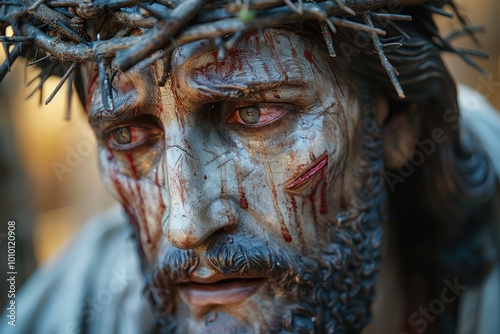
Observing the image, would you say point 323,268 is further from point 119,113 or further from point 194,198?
point 119,113

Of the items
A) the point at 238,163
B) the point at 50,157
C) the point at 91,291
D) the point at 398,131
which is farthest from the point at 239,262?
the point at 50,157

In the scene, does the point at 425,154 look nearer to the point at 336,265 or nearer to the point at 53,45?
the point at 336,265

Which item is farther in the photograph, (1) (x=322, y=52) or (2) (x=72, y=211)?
(2) (x=72, y=211)

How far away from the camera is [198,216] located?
1650mm

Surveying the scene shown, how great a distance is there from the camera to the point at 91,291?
2.50m

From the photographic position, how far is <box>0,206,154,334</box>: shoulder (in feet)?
7.92

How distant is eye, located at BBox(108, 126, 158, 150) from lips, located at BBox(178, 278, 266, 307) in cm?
37

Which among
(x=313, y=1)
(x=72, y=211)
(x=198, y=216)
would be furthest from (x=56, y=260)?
(x=72, y=211)

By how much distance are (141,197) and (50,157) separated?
416 cm

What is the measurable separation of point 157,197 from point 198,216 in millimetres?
226

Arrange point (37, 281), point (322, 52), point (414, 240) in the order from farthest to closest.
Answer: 1. point (37, 281)
2. point (414, 240)
3. point (322, 52)

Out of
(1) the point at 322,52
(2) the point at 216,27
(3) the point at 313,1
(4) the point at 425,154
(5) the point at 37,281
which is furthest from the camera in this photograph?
(5) the point at 37,281

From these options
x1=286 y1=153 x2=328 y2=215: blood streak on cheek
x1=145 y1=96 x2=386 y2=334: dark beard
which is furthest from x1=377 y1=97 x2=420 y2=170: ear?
x1=286 y1=153 x2=328 y2=215: blood streak on cheek

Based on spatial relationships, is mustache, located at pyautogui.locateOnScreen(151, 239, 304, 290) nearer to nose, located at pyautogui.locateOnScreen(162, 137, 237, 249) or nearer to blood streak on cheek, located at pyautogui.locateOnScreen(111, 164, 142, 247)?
nose, located at pyautogui.locateOnScreen(162, 137, 237, 249)
